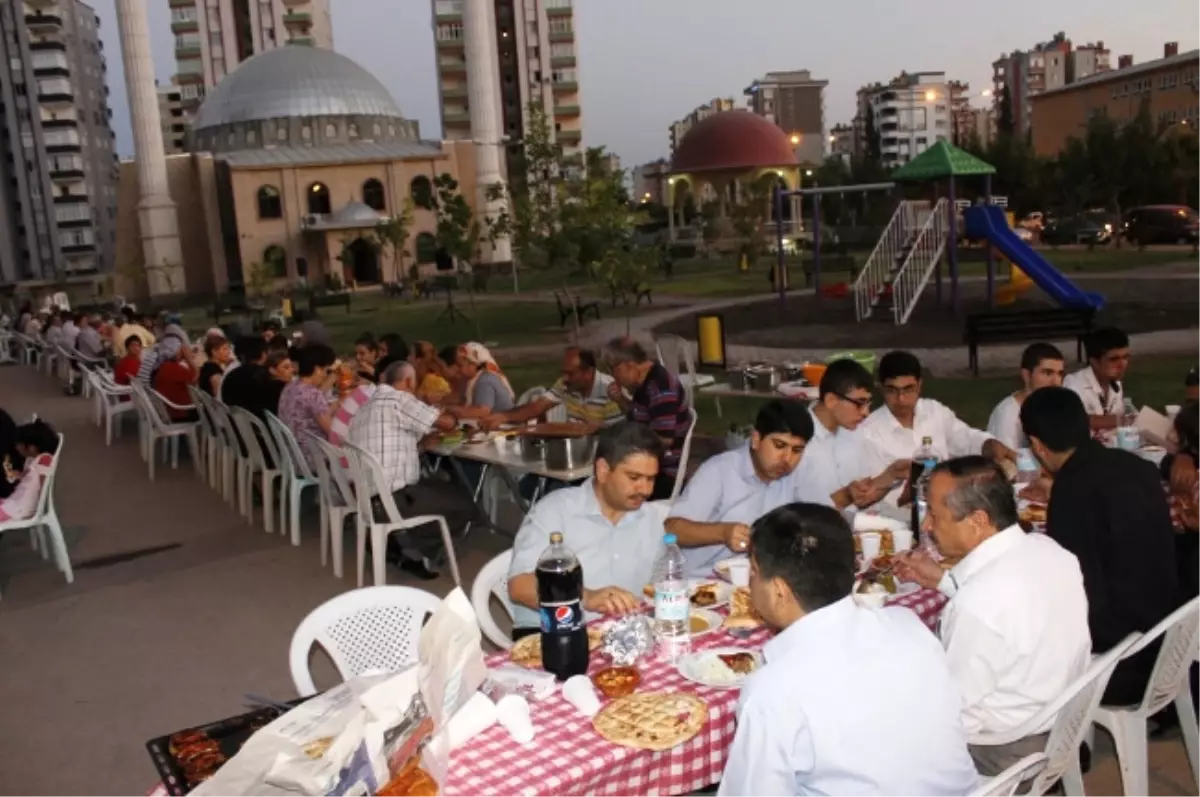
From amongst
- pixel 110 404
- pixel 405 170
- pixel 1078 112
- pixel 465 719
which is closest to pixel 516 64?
pixel 405 170

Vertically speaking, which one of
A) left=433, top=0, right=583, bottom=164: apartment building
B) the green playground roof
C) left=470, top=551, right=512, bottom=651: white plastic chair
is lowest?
left=470, top=551, right=512, bottom=651: white plastic chair

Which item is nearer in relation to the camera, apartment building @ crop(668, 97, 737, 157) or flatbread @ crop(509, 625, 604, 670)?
flatbread @ crop(509, 625, 604, 670)

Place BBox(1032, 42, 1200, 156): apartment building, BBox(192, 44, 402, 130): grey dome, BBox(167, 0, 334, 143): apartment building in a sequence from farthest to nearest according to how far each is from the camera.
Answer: BBox(167, 0, 334, 143): apartment building
BBox(1032, 42, 1200, 156): apartment building
BBox(192, 44, 402, 130): grey dome

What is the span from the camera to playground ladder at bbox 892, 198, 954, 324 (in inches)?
785

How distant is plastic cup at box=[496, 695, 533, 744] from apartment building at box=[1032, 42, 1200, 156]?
51.3 m

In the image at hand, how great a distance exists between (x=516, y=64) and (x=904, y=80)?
58.7 m

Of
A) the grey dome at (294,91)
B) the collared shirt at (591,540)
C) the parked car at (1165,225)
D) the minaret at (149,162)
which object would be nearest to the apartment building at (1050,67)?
the grey dome at (294,91)

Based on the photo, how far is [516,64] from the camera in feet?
264

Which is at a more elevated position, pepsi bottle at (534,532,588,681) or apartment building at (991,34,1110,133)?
apartment building at (991,34,1110,133)

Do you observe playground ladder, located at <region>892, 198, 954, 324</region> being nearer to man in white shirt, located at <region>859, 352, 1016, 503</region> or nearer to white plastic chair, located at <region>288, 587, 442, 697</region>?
man in white shirt, located at <region>859, 352, 1016, 503</region>

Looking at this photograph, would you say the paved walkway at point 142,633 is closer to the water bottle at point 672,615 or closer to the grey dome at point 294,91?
the water bottle at point 672,615

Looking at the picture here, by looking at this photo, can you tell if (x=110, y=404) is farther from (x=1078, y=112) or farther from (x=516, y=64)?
(x=516, y=64)

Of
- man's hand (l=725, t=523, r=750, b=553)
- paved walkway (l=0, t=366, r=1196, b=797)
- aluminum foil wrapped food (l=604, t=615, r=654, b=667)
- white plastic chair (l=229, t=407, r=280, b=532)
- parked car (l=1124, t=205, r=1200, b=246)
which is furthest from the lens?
parked car (l=1124, t=205, r=1200, b=246)

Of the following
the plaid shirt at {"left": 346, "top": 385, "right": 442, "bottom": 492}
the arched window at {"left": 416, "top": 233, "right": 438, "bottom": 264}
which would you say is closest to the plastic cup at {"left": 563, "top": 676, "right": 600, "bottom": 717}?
the plaid shirt at {"left": 346, "top": 385, "right": 442, "bottom": 492}
